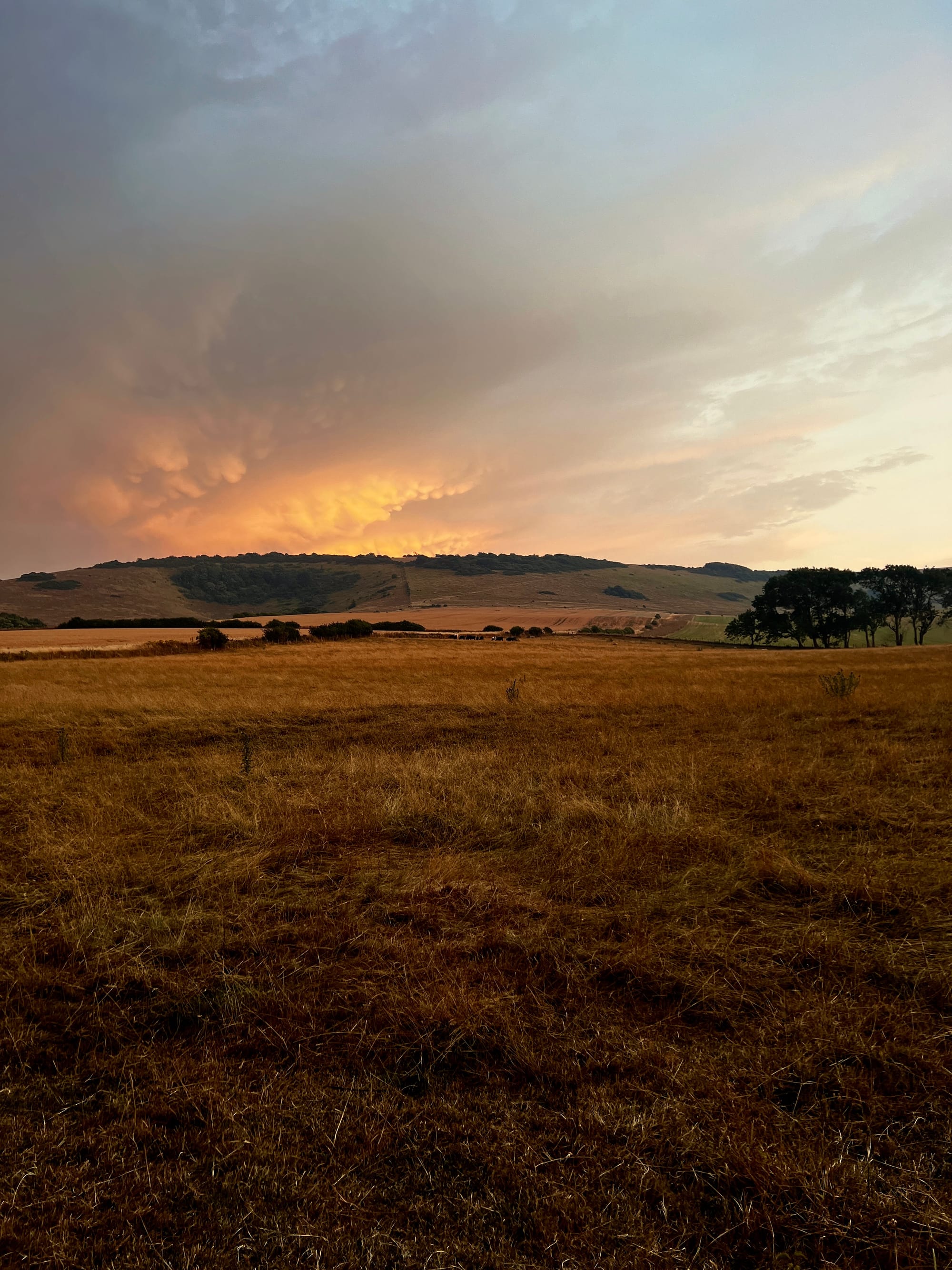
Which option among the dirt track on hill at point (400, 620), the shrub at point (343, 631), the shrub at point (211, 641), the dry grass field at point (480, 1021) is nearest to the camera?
the dry grass field at point (480, 1021)

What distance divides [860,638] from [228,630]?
337 ft

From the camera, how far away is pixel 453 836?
746 centimetres

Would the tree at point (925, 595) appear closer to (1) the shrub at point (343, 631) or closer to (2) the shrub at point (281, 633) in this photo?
(1) the shrub at point (343, 631)

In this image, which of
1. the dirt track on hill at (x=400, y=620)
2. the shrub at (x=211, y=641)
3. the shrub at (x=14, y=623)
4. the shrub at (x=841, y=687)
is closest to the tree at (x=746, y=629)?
the dirt track on hill at (x=400, y=620)

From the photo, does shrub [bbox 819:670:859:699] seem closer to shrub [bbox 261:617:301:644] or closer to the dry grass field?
the dry grass field

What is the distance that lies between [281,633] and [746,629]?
219 ft

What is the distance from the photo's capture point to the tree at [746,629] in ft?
285

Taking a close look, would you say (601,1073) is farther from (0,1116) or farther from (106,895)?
(106,895)

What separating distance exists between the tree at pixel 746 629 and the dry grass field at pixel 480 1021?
83.9m

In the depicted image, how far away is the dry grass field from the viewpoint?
2.52 m

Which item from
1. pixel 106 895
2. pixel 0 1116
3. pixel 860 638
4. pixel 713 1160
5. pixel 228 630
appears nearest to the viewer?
pixel 713 1160

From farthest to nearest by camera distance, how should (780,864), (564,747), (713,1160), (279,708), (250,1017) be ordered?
(279,708)
(564,747)
(780,864)
(250,1017)
(713,1160)

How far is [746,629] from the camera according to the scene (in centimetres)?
8731

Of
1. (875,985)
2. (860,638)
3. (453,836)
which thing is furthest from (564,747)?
(860,638)
